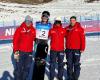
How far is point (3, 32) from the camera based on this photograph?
56.4 feet

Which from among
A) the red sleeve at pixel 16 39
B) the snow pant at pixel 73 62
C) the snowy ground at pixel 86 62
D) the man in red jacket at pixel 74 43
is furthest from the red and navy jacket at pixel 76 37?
the snowy ground at pixel 86 62

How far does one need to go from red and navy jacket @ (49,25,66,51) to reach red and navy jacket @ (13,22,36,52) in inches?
27.7

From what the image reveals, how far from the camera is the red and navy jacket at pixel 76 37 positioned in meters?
9.50

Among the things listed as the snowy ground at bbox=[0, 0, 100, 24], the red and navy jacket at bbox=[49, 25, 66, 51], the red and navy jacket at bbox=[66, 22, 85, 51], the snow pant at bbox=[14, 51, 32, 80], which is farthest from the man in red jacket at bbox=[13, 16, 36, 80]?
the snowy ground at bbox=[0, 0, 100, 24]

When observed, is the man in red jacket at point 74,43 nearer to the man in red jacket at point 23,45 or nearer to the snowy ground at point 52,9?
the man in red jacket at point 23,45

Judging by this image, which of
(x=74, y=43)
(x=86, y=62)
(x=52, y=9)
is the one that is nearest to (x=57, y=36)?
(x=74, y=43)

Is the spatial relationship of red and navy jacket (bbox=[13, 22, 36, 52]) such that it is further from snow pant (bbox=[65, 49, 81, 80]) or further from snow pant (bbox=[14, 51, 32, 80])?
snow pant (bbox=[65, 49, 81, 80])

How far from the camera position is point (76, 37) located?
376 inches

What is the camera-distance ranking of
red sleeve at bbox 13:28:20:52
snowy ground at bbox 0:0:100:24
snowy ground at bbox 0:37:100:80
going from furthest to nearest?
1. snowy ground at bbox 0:0:100:24
2. snowy ground at bbox 0:37:100:80
3. red sleeve at bbox 13:28:20:52

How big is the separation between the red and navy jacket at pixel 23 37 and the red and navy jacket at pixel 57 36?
0.70 meters

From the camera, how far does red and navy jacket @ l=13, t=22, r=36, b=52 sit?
890cm

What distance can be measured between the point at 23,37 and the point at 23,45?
21 centimetres

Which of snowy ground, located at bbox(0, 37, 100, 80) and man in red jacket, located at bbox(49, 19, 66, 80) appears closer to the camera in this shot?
man in red jacket, located at bbox(49, 19, 66, 80)

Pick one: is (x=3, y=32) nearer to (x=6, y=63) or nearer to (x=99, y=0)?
(x=6, y=63)
